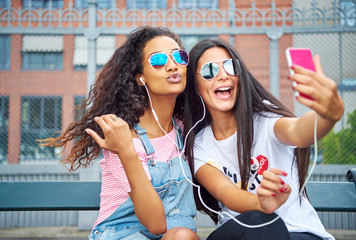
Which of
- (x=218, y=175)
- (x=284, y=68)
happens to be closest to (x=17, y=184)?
(x=218, y=175)

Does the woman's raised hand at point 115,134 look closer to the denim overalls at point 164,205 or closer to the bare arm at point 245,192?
the denim overalls at point 164,205

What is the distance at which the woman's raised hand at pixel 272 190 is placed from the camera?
4.54 ft

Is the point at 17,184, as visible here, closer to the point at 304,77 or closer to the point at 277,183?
the point at 277,183

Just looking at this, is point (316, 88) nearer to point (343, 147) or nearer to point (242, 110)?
point (242, 110)

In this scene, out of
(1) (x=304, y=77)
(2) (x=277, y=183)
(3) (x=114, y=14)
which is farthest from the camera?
(3) (x=114, y=14)

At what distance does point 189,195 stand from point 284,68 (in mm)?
7928

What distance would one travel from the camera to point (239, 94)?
1917 millimetres

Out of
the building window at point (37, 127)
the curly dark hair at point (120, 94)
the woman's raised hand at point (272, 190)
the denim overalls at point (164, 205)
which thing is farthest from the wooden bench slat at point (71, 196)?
the building window at point (37, 127)

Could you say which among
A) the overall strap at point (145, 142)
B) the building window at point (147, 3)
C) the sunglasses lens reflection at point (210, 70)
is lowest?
the overall strap at point (145, 142)

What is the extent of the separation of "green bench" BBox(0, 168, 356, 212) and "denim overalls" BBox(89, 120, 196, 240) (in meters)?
0.42

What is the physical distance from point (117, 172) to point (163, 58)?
2.16ft

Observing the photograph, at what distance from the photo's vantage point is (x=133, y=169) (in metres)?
1.57

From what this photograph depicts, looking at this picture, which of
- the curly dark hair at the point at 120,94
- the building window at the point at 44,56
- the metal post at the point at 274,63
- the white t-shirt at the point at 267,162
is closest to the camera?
the white t-shirt at the point at 267,162

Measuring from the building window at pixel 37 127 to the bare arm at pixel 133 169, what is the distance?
13.0ft
